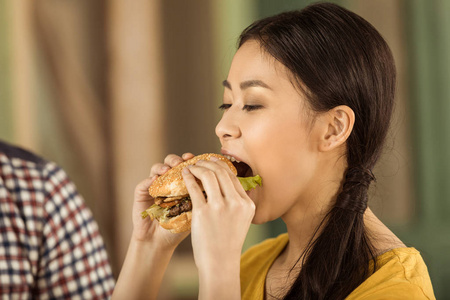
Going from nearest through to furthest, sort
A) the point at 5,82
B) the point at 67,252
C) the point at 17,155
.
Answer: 1. the point at 67,252
2. the point at 17,155
3. the point at 5,82

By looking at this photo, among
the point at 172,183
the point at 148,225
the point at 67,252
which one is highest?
the point at 172,183

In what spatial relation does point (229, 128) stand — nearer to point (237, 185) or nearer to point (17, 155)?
point (237, 185)

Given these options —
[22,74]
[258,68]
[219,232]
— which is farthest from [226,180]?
[22,74]

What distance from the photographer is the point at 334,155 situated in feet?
4.55

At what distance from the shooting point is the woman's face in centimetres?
130

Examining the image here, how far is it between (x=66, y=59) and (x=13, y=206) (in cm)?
133

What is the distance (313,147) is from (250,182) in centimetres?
22

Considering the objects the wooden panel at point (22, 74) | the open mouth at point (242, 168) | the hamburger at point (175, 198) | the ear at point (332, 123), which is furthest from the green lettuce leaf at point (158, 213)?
the wooden panel at point (22, 74)

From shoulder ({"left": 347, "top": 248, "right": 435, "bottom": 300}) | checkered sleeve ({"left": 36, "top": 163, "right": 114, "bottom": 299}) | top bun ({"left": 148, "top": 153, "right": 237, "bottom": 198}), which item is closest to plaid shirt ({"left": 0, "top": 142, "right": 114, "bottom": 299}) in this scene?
checkered sleeve ({"left": 36, "top": 163, "right": 114, "bottom": 299})

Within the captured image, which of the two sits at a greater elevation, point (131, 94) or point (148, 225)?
point (131, 94)

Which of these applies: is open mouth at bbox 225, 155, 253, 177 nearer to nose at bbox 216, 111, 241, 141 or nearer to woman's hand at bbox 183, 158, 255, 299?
nose at bbox 216, 111, 241, 141

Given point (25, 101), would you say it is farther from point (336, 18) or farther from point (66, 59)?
point (336, 18)

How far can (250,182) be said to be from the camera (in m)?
1.30

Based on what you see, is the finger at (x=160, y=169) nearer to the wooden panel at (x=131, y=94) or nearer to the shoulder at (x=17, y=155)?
the shoulder at (x=17, y=155)
